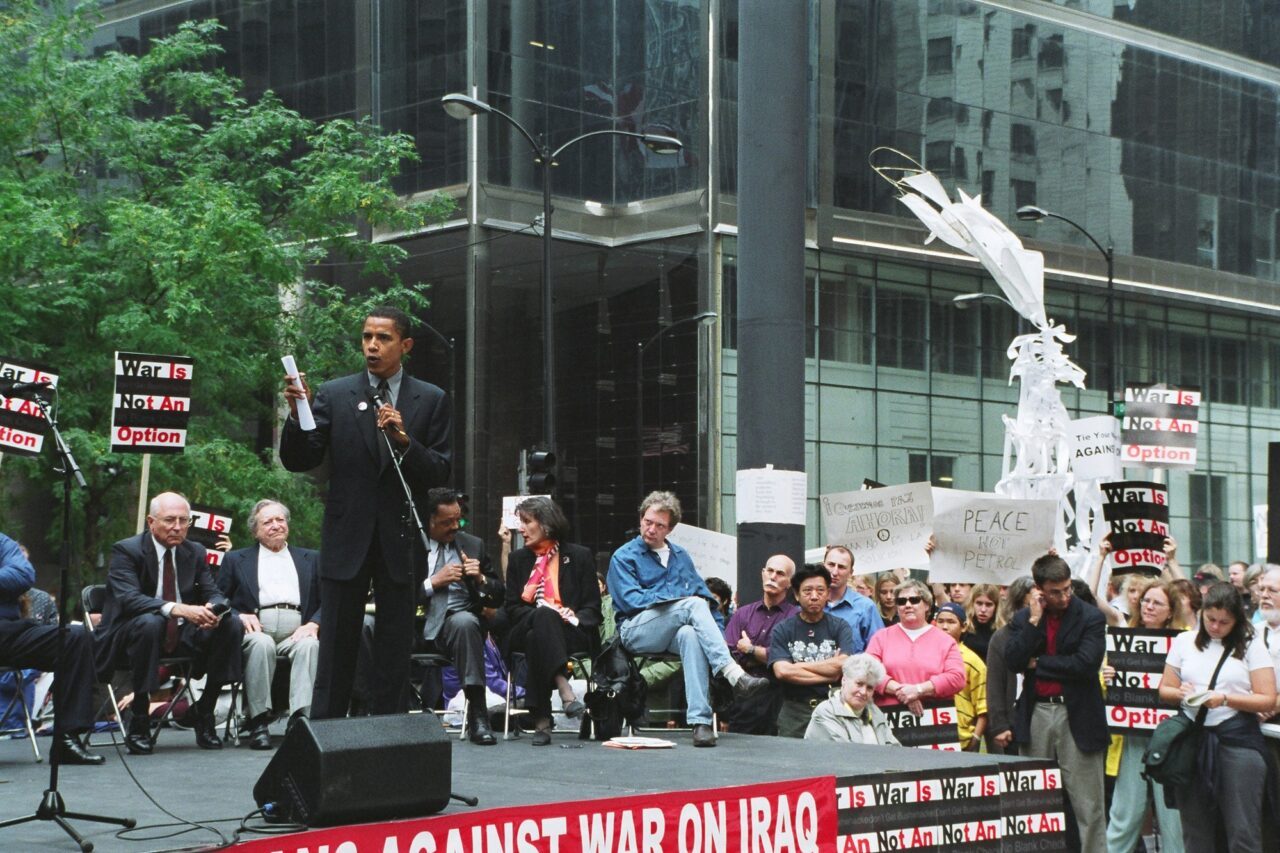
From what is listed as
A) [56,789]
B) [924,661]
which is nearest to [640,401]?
[924,661]

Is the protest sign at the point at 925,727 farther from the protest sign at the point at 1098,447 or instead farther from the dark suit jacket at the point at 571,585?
the protest sign at the point at 1098,447

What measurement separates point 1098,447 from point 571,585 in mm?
11792

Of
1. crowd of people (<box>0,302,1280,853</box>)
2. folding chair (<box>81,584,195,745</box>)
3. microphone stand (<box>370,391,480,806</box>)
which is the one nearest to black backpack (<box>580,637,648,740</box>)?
crowd of people (<box>0,302,1280,853</box>)

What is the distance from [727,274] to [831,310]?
13.6 ft

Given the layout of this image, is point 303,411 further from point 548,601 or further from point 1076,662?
point 1076,662

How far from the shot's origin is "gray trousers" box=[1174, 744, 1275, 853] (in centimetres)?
1056

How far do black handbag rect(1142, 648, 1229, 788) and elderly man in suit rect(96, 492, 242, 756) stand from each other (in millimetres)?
5560

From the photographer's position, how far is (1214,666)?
10.6 metres

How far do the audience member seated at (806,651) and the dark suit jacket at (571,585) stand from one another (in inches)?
47.0

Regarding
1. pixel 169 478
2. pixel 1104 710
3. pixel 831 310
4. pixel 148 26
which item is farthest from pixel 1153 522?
pixel 148 26

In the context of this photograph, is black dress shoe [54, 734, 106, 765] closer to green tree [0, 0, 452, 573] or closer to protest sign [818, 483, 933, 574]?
protest sign [818, 483, 933, 574]

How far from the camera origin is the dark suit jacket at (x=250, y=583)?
11.5 meters

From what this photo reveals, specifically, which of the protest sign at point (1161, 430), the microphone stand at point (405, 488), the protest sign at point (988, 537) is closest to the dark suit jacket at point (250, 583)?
the microphone stand at point (405, 488)

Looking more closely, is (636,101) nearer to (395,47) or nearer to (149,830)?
(395,47)
